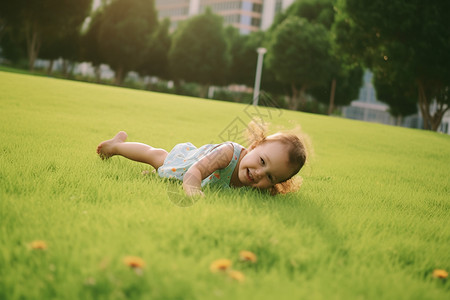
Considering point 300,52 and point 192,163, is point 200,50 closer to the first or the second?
point 300,52

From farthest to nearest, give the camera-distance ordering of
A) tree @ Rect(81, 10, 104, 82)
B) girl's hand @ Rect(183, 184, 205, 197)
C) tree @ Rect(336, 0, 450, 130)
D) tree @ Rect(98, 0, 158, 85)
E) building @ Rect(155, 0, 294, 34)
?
building @ Rect(155, 0, 294, 34) < tree @ Rect(81, 10, 104, 82) < tree @ Rect(98, 0, 158, 85) < tree @ Rect(336, 0, 450, 130) < girl's hand @ Rect(183, 184, 205, 197)

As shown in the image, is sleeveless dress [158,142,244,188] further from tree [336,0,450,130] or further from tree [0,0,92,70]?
tree [0,0,92,70]

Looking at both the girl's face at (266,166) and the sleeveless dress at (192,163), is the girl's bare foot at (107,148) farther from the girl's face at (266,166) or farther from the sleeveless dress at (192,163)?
the girl's face at (266,166)

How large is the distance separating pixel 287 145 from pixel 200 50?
34772mm

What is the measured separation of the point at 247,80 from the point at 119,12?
15514mm

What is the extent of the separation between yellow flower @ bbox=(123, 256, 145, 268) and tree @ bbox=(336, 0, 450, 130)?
1842 cm

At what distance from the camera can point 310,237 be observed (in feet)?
5.19

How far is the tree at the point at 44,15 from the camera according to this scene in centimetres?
2589

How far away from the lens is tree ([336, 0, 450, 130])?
16.0 m

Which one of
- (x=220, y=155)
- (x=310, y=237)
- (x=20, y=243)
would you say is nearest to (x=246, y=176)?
(x=220, y=155)

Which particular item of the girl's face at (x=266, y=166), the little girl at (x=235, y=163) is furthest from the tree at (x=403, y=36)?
the girl's face at (x=266, y=166)

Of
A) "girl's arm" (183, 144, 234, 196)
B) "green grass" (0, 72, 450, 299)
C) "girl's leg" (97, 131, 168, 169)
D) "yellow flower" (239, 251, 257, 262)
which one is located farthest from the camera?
"girl's leg" (97, 131, 168, 169)

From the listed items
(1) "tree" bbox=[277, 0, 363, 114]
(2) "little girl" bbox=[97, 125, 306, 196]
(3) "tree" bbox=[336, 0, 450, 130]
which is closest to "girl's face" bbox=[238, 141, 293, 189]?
(2) "little girl" bbox=[97, 125, 306, 196]

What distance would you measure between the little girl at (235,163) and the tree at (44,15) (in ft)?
95.5
